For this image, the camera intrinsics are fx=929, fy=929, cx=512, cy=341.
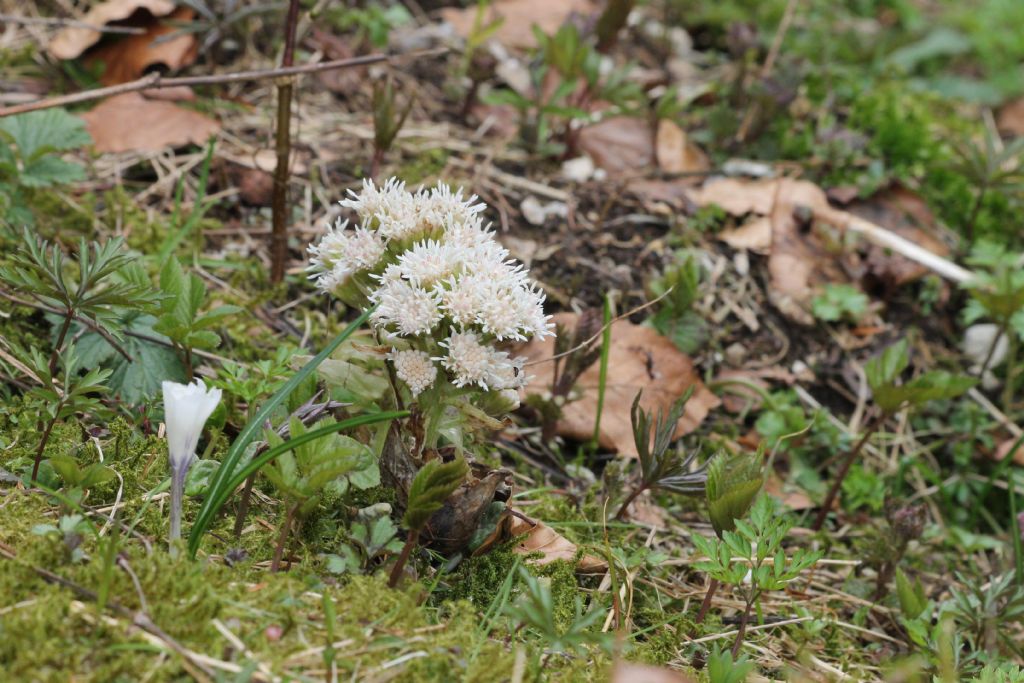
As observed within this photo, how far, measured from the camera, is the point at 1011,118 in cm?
527

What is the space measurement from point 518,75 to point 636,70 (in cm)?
66

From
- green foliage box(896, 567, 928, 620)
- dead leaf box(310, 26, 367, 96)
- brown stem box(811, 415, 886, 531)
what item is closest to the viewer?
green foliage box(896, 567, 928, 620)

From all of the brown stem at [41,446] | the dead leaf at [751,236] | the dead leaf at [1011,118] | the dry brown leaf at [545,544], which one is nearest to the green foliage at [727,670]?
the dry brown leaf at [545,544]

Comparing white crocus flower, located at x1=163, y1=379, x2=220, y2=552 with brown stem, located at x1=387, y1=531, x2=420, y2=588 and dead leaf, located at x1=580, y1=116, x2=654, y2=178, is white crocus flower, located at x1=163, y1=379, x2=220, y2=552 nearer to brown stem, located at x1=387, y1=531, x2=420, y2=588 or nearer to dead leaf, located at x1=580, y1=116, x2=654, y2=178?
brown stem, located at x1=387, y1=531, x2=420, y2=588

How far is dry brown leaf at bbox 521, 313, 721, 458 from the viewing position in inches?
115

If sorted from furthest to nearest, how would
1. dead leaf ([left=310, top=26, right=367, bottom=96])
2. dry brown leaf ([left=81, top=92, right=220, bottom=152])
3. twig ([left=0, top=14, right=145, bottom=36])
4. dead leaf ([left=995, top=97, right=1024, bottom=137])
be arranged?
1. dead leaf ([left=995, top=97, right=1024, bottom=137])
2. dead leaf ([left=310, top=26, right=367, bottom=96])
3. dry brown leaf ([left=81, top=92, right=220, bottom=152])
4. twig ([left=0, top=14, right=145, bottom=36])

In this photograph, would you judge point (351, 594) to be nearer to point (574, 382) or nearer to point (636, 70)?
point (574, 382)

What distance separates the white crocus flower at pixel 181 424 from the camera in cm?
174

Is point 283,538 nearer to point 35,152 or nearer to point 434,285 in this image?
point 434,285

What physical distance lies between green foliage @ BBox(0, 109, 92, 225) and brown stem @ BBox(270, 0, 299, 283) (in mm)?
587

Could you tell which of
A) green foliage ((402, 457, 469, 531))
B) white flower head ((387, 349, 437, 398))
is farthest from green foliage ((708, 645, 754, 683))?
white flower head ((387, 349, 437, 398))

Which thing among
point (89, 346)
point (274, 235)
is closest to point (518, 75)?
point (274, 235)

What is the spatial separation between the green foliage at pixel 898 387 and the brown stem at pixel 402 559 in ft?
5.39

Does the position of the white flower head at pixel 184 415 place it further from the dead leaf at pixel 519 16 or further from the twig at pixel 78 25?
the dead leaf at pixel 519 16
